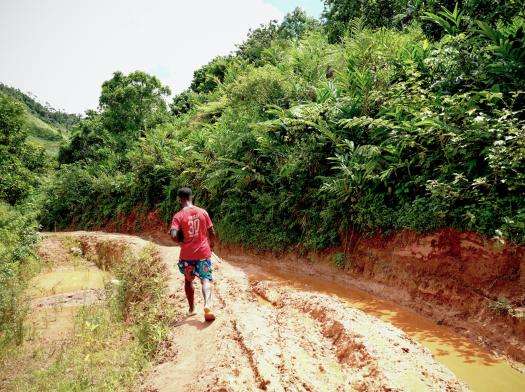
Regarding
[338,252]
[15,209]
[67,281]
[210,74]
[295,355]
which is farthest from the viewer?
[210,74]

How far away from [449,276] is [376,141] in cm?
342

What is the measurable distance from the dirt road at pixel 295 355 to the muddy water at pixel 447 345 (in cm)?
32

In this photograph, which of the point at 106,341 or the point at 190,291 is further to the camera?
the point at 106,341

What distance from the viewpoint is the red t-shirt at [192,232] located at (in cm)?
541

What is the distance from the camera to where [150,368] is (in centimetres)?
481

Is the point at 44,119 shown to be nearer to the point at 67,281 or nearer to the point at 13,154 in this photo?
the point at 13,154

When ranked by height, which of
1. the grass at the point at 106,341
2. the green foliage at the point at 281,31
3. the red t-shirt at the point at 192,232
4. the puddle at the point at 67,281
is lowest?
the puddle at the point at 67,281

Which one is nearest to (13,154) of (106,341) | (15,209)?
(15,209)

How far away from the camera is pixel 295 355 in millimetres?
4434

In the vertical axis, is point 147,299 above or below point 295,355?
below

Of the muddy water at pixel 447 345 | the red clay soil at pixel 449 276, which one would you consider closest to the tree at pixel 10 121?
the red clay soil at pixel 449 276

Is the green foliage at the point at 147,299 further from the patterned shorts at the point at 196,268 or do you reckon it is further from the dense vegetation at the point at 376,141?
the dense vegetation at the point at 376,141

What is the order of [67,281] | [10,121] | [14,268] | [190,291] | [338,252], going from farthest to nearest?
[10,121]
[67,281]
[14,268]
[338,252]
[190,291]

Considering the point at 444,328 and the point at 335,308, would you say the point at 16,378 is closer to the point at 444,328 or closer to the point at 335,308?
the point at 335,308
